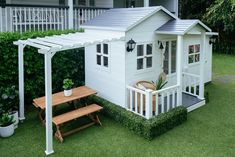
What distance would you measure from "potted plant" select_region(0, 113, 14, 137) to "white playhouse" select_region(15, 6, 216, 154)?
2.97 ft

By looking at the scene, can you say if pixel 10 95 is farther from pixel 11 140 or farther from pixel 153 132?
pixel 153 132

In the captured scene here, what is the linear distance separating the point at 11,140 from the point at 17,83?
2291 mm

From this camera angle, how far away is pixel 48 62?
596 cm

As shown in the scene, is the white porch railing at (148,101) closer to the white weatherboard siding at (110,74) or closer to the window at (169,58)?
the white weatherboard siding at (110,74)

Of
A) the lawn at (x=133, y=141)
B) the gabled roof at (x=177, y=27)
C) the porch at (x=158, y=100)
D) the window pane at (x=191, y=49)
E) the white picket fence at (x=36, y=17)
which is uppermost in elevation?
the white picket fence at (x=36, y=17)

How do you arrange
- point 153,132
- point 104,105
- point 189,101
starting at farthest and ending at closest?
point 189,101, point 104,105, point 153,132

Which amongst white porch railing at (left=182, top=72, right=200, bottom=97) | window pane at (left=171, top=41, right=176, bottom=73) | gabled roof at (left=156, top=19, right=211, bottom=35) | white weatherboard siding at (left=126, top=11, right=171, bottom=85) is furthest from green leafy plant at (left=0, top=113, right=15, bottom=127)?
white porch railing at (left=182, top=72, right=200, bottom=97)

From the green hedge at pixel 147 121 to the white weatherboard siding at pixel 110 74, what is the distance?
430 millimetres

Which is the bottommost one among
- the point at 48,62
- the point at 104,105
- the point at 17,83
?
the point at 104,105

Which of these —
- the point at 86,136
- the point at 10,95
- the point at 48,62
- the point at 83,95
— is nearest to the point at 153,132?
the point at 86,136

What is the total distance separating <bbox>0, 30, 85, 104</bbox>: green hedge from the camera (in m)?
8.01

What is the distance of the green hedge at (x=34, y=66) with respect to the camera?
26.3 ft

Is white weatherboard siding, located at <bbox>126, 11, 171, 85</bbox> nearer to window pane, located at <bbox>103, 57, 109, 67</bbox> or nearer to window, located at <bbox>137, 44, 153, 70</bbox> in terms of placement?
window, located at <bbox>137, 44, 153, 70</bbox>

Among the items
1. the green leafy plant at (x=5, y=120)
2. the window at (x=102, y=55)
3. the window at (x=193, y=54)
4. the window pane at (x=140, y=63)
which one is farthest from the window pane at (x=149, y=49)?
the green leafy plant at (x=5, y=120)
